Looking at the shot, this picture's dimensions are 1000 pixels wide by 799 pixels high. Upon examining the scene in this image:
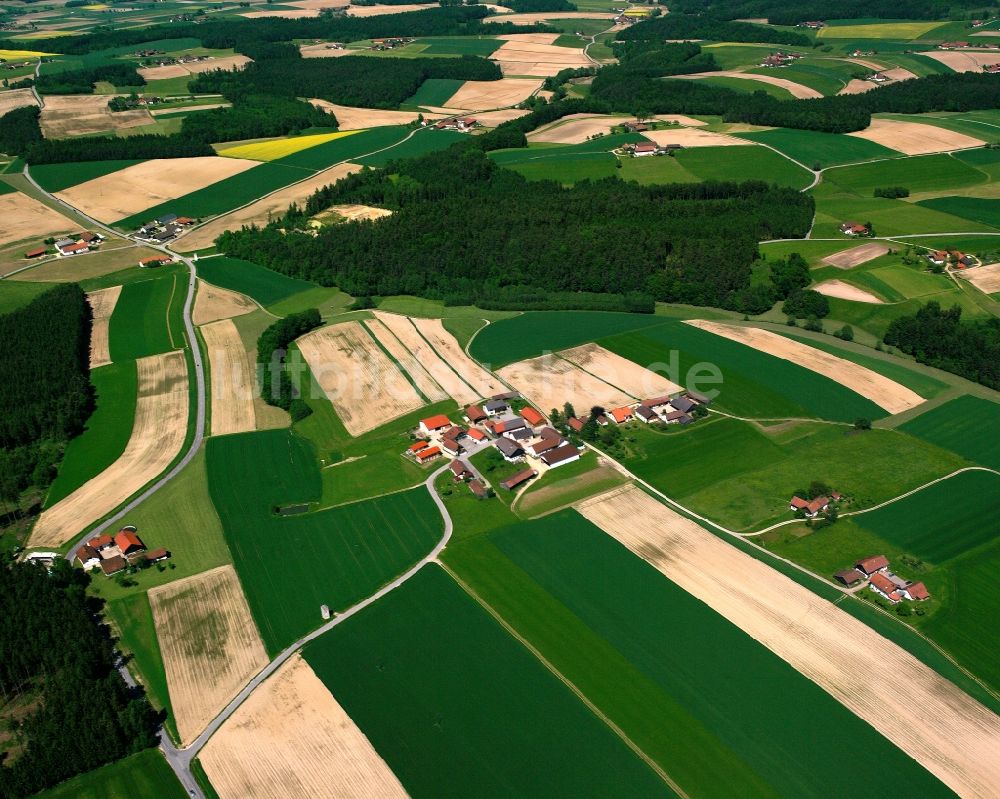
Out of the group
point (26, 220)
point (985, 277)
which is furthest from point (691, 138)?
point (26, 220)

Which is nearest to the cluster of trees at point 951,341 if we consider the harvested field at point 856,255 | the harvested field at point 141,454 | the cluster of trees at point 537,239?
the harvested field at point 856,255

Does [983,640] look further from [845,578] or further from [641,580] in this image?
[641,580]

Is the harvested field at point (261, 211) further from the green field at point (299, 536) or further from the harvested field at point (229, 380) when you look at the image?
the green field at point (299, 536)

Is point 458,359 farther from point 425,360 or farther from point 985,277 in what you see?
point 985,277

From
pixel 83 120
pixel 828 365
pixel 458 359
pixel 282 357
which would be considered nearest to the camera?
pixel 828 365

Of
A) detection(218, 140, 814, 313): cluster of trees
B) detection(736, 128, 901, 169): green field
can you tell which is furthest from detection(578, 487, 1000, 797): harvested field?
detection(736, 128, 901, 169): green field

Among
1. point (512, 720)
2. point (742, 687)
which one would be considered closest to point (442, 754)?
point (512, 720)
